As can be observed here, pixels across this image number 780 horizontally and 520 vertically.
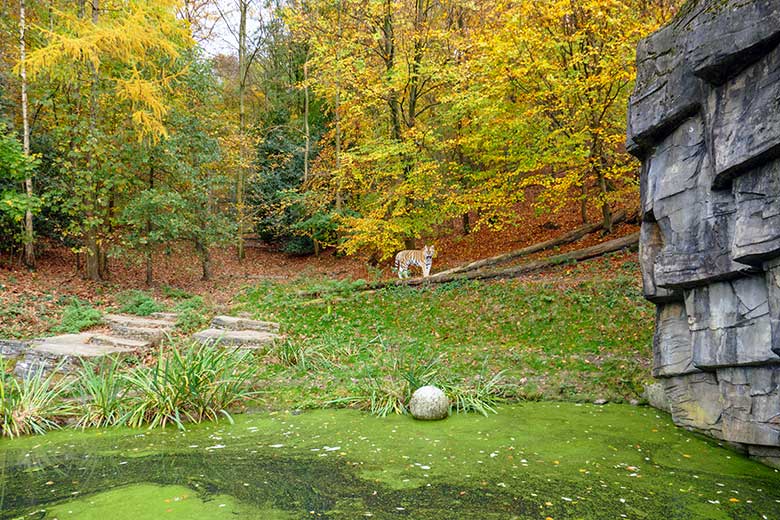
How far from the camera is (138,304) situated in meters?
9.35

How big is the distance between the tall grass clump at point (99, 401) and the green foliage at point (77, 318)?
9.35 ft

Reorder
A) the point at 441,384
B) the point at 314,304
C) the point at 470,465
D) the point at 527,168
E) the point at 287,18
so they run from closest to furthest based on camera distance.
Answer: the point at 470,465, the point at 441,384, the point at 314,304, the point at 527,168, the point at 287,18

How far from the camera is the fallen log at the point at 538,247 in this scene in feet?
37.2

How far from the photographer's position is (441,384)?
5.63m

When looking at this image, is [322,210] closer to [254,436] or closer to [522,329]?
[522,329]

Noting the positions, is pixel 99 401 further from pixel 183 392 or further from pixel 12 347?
pixel 12 347

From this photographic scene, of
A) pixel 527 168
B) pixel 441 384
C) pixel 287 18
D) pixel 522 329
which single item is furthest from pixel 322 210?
pixel 441 384

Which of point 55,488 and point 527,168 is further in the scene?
point 527,168

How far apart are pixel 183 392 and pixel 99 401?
83 cm

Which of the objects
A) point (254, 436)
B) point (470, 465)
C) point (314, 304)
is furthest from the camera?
point (314, 304)

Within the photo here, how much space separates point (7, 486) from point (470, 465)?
11.0 ft

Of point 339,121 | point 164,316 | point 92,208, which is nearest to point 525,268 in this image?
point 164,316

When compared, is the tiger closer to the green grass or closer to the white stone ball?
the green grass

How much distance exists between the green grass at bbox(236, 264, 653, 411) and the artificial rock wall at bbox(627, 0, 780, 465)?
1479 mm
